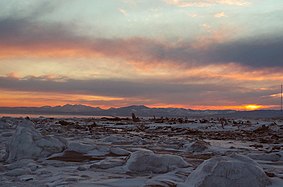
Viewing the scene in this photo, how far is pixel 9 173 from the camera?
22.8ft

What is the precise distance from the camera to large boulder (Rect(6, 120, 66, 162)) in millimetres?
8969

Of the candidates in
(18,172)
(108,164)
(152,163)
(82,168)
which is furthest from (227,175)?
(18,172)

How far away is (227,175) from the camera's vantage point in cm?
543

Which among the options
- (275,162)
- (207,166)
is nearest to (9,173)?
(207,166)

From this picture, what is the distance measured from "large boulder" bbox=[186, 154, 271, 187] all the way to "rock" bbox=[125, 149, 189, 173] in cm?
137

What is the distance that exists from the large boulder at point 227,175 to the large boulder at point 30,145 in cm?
488

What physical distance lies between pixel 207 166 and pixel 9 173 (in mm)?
4056

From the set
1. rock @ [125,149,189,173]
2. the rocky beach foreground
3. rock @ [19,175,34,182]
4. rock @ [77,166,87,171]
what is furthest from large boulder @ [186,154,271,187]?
rock @ [19,175,34,182]

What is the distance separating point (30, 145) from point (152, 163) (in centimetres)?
386

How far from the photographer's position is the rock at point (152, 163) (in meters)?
7.07

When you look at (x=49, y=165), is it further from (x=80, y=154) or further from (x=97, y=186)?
(x=97, y=186)

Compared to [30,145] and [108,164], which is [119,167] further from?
[30,145]

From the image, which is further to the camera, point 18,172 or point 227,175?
point 18,172

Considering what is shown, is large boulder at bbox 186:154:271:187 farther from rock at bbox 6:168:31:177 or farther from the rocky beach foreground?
rock at bbox 6:168:31:177
